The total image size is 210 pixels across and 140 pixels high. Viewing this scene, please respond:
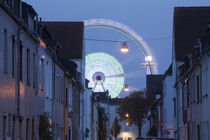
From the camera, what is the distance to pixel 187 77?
130 feet

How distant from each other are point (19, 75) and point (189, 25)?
108 feet

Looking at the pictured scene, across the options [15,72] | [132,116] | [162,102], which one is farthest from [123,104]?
[15,72]

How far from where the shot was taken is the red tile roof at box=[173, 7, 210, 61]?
5109 centimetres

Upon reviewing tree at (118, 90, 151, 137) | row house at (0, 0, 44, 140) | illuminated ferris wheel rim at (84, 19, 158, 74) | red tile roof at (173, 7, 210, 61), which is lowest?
row house at (0, 0, 44, 140)

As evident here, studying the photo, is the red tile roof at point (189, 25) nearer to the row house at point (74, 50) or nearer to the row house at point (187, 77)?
the row house at point (187, 77)

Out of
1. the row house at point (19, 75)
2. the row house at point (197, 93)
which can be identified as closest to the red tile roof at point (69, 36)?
the row house at point (197, 93)

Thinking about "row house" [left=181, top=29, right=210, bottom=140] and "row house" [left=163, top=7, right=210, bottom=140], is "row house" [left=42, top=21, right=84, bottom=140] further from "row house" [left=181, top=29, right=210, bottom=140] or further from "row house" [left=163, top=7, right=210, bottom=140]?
"row house" [left=181, top=29, right=210, bottom=140]

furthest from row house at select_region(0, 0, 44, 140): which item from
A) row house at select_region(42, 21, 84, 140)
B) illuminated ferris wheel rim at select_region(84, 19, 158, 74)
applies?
illuminated ferris wheel rim at select_region(84, 19, 158, 74)

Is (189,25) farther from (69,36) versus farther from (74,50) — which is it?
(69,36)

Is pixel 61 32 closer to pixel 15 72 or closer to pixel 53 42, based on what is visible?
pixel 53 42

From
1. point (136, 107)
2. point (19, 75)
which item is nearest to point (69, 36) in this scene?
point (136, 107)

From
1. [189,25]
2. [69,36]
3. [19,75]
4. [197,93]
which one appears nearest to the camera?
[19,75]

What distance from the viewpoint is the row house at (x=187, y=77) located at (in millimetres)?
33938

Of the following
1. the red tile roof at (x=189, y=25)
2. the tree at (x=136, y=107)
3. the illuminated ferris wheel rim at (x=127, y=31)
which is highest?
the illuminated ferris wheel rim at (x=127, y=31)
